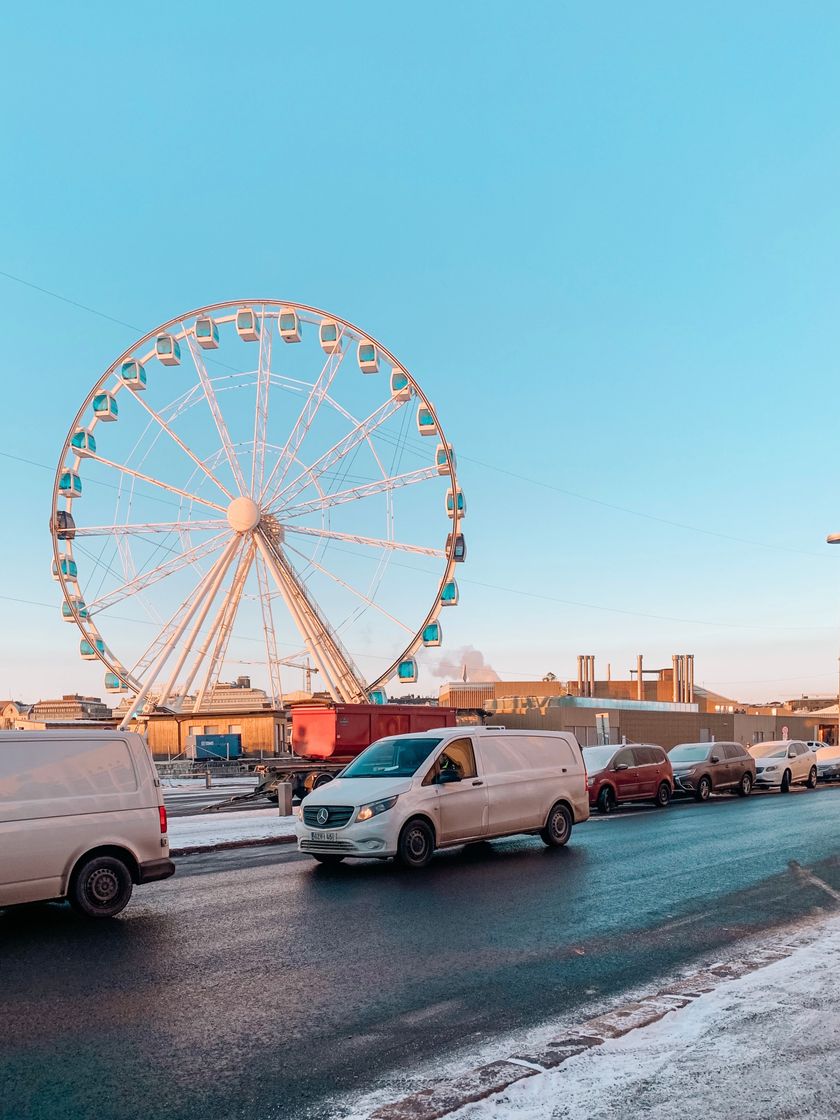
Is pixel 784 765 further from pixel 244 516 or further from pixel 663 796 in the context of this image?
pixel 244 516

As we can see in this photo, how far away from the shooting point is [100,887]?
9.72m

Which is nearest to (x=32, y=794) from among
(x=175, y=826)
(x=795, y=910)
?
(x=795, y=910)

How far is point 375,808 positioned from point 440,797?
3.11ft

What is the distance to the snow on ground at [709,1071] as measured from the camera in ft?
14.5

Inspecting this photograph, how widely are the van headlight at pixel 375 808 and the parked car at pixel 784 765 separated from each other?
Answer: 20.1 metres

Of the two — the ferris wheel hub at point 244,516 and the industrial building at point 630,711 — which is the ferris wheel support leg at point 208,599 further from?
the industrial building at point 630,711

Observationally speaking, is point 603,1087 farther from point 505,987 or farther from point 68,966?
point 68,966

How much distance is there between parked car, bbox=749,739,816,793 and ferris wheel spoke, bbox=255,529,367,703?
1455 cm

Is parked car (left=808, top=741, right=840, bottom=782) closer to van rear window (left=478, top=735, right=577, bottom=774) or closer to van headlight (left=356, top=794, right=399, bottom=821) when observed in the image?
van rear window (left=478, top=735, right=577, bottom=774)

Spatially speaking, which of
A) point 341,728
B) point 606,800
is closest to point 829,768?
point 606,800

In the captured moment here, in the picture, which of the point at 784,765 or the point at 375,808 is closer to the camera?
the point at 375,808

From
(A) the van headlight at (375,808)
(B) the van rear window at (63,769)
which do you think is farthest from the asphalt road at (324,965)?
(B) the van rear window at (63,769)

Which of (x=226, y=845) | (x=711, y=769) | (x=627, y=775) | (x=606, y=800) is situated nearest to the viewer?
(x=226, y=845)

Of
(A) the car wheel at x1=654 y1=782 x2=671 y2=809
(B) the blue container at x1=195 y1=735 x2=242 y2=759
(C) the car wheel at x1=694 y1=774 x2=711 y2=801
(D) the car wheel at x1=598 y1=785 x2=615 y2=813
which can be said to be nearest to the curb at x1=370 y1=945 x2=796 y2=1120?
(D) the car wheel at x1=598 y1=785 x2=615 y2=813
